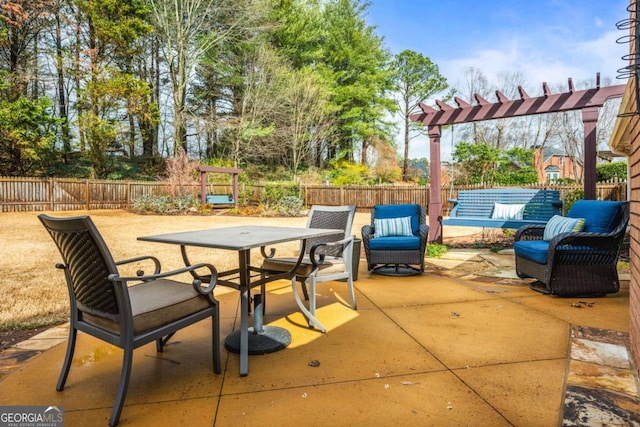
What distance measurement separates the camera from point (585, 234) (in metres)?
3.18

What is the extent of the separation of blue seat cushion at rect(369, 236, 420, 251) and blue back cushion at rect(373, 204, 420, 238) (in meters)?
0.29

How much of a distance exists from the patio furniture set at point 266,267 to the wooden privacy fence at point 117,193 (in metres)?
7.35

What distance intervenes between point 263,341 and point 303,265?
62 cm

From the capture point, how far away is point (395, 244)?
4078 mm

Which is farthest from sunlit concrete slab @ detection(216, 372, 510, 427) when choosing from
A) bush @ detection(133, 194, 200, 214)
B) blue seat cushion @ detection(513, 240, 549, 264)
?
bush @ detection(133, 194, 200, 214)

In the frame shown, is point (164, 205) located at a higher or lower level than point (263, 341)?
higher

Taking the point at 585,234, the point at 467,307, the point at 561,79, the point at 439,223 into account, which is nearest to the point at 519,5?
the point at 439,223

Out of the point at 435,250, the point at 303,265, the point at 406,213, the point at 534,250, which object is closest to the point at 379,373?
the point at 303,265

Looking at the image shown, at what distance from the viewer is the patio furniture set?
A: 155 centimetres

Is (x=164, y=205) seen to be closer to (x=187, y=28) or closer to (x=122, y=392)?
(x=187, y=28)

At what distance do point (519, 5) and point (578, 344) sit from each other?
9282mm

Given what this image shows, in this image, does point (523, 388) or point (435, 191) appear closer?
point (523, 388)

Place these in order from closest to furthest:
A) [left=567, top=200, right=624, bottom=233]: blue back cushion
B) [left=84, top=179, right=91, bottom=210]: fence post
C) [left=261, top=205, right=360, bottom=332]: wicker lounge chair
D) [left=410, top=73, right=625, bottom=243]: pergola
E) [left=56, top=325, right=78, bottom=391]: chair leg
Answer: [left=56, top=325, right=78, bottom=391]: chair leg → [left=261, top=205, right=360, bottom=332]: wicker lounge chair → [left=567, top=200, right=624, bottom=233]: blue back cushion → [left=410, top=73, right=625, bottom=243]: pergola → [left=84, top=179, right=91, bottom=210]: fence post

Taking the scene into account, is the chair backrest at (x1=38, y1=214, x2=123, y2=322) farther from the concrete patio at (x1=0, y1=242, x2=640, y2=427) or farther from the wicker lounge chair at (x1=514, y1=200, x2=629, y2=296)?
the wicker lounge chair at (x1=514, y1=200, x2=629, y2=296)
